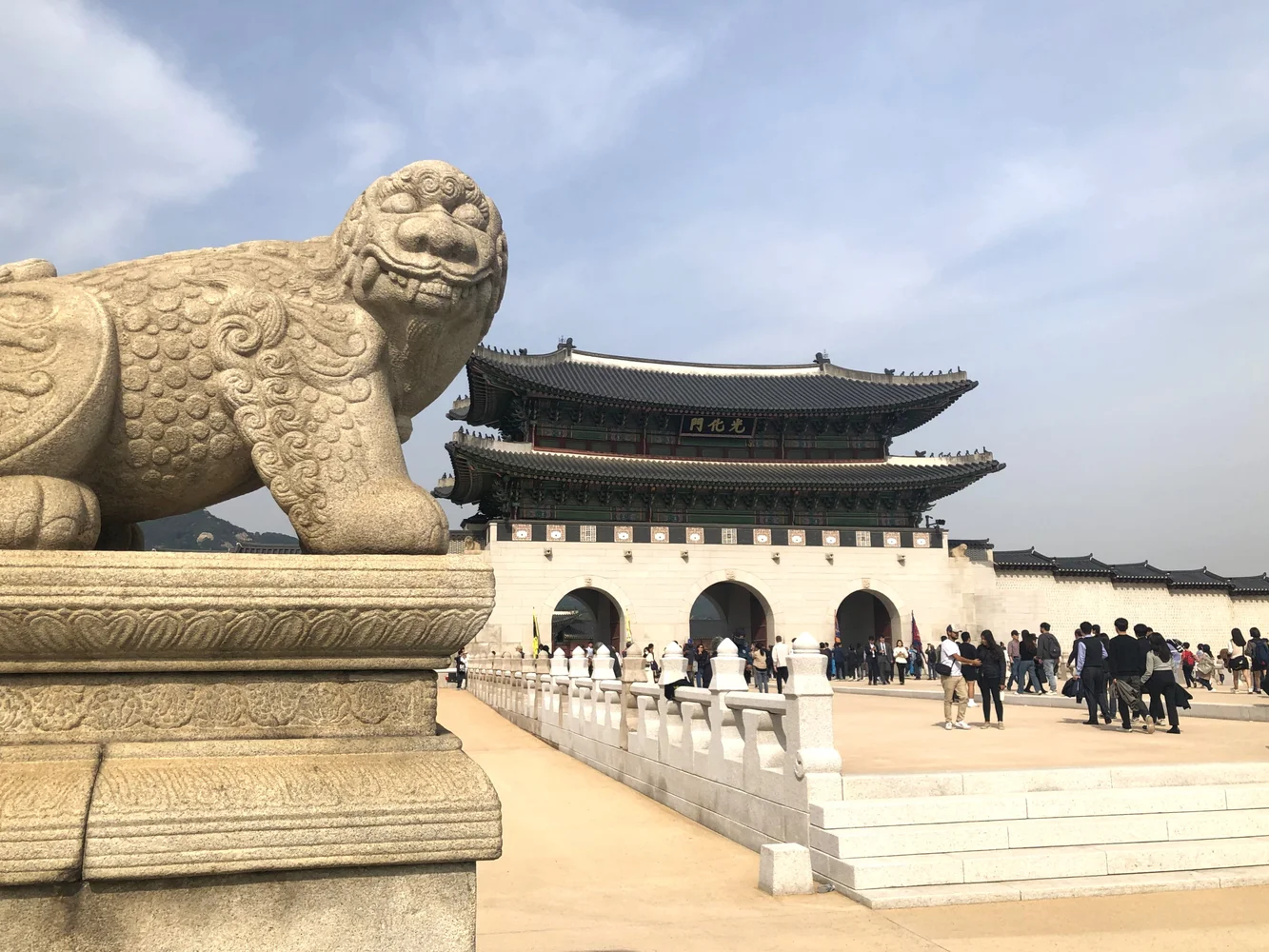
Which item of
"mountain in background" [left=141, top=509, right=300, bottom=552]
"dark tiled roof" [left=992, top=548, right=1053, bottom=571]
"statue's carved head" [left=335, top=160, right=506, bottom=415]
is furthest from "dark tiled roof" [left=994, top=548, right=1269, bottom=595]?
"mountain in background" [left=141, top=509, right=300, bottom=552]

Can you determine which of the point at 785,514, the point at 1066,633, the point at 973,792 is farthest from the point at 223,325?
the point at 1066,633

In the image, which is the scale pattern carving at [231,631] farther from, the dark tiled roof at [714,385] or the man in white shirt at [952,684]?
the dark tiled roof at [714,385]

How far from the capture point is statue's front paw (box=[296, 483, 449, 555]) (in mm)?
2143

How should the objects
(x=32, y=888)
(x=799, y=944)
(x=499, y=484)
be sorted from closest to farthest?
1. (x=32, y=888)
2. (x=799, y=944)
3. (x=499, y=484)

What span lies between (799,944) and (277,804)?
385cm

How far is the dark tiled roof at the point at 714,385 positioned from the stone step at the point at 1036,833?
25635mm

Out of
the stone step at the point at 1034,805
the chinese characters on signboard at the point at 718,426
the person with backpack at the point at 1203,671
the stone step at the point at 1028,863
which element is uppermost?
the chinese characters on signboard at the point at 718,426

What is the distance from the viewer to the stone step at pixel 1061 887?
5.46 metres

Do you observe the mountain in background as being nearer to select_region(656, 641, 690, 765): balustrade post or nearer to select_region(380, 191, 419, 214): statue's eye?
select_region(656, 641, 690, 765): balustrade post

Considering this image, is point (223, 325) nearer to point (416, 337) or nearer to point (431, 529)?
point (416, 337)

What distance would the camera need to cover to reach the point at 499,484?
1215 inches

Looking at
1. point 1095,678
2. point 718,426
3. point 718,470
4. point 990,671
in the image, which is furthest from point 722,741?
point 718,426

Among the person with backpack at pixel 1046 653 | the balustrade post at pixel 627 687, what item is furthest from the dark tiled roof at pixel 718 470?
the balustrade post at pixel 627 687

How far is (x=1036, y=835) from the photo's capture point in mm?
6207
